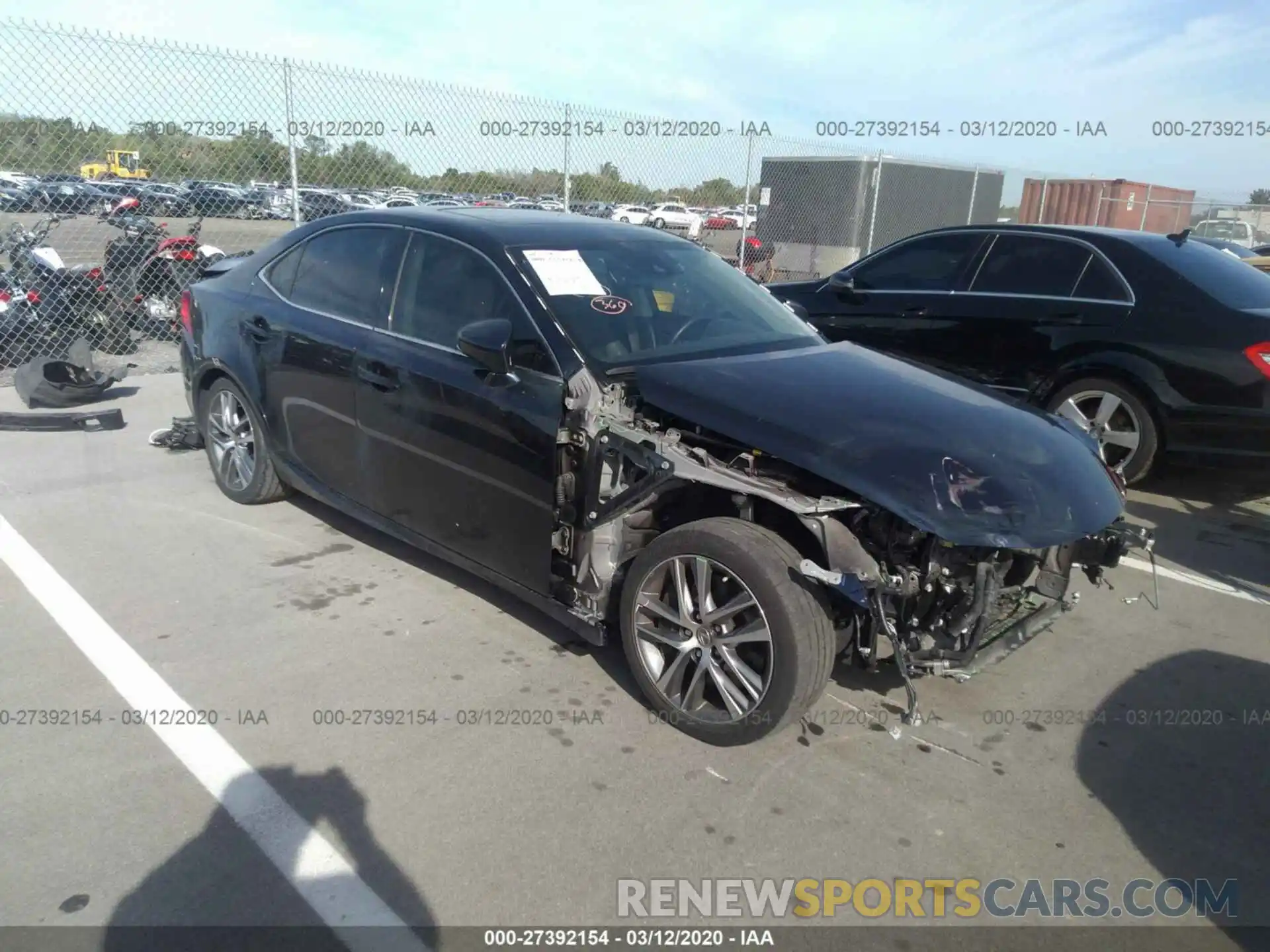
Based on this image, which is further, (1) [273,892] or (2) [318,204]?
(2) [318,204]

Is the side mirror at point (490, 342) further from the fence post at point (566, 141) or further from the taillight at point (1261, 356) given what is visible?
the fence post at point (566, 141)

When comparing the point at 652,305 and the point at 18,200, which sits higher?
the point at 18,200

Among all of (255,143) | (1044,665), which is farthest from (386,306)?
(255,143)

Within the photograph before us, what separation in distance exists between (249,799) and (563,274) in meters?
2.21

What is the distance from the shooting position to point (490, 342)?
11.1 feet

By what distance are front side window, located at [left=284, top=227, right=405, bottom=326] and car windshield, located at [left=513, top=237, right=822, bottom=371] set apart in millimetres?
746

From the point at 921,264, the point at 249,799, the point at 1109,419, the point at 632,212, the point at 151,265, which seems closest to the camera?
the point at 249,799

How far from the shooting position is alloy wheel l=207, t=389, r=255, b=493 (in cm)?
512

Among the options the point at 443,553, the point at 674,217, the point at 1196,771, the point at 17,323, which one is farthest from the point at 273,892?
the point at 674,217

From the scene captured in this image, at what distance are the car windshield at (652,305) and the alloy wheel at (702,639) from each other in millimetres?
855

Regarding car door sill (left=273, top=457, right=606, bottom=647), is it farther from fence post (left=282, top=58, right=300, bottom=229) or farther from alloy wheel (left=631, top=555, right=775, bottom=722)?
fence post (left=282, top=58, right=300, bottom=229)

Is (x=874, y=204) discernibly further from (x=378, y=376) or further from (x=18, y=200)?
(x=378, y=376)

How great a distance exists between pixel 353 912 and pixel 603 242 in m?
2.83

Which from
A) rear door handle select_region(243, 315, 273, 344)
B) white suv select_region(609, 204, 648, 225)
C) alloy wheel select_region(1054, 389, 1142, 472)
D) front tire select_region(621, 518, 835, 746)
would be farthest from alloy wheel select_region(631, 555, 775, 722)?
white suv select_region(609, 204, 648, 225)
